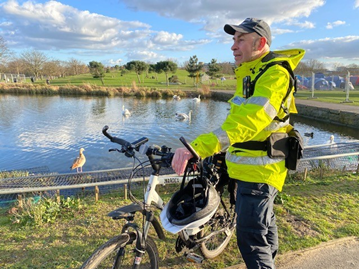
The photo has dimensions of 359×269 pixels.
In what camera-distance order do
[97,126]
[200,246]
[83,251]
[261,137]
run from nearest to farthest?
[261,137] → [200,246] → [83,251] → [97,126]

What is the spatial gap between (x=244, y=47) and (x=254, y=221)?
4.64 ft

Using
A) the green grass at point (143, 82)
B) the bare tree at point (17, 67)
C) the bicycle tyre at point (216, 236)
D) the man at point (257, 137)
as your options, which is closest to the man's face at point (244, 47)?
the man at point (257, 137)

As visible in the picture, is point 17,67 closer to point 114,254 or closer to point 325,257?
point 114,254

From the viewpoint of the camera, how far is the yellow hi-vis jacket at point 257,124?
1.73m

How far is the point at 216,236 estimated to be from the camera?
3.04 m

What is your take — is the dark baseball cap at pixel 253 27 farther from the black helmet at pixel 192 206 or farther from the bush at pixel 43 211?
the bush at pixel 43 211

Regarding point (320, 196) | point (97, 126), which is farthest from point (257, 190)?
point (97, 126)

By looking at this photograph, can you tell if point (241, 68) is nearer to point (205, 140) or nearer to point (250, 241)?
point (205, 140)

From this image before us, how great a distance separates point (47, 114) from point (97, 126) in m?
6.45

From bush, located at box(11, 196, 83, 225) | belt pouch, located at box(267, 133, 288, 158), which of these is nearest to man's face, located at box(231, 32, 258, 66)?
belt pouch, located at box(267, 133, 288, 158)

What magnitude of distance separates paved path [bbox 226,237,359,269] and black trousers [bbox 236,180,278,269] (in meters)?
0.80

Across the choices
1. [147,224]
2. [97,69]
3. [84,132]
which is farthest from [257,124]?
[97,69]

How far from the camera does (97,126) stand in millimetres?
15750

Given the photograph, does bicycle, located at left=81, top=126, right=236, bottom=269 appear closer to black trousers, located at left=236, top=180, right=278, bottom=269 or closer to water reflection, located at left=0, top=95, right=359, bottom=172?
black trousers, located at left=236, top=180, right=278, bottom=269
